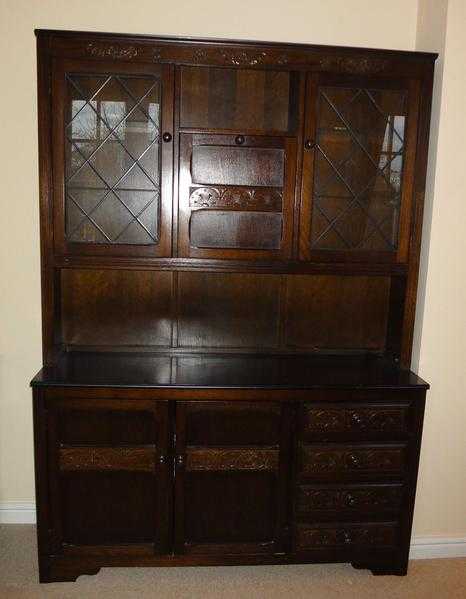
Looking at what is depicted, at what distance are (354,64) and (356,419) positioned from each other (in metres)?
1.51

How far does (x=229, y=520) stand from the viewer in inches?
79.4

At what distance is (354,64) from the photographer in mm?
2049

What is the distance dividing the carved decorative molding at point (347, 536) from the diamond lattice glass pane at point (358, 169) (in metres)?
1.22

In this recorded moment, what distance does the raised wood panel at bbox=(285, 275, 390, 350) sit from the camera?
7.79 ft

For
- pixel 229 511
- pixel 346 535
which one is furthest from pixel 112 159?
pixel 346 535

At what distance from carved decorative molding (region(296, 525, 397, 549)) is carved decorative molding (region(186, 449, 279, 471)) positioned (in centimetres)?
35

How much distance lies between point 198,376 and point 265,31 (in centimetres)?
160

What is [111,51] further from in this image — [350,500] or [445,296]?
[350,500]

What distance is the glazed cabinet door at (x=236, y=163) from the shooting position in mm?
2053

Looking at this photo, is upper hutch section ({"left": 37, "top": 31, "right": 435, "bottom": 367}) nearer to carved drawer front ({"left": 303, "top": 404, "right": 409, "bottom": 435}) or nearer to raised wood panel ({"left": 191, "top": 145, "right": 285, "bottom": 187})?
raised wood panel ({"left": 191, "top": 145, "right": 285, "bottom": 187})

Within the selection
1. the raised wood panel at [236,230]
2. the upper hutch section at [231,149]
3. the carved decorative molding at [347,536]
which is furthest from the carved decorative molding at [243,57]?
the carved decorative molding at [347,536]

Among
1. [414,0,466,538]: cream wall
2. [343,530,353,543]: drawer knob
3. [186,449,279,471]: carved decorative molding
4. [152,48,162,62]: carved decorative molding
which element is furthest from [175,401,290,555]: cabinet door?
[152,48,162,62]: carved decorative molding

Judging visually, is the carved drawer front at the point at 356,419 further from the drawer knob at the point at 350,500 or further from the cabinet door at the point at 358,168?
the cabinet door at the point at 358,168

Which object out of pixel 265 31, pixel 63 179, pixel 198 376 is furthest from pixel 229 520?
pixel 265 31
